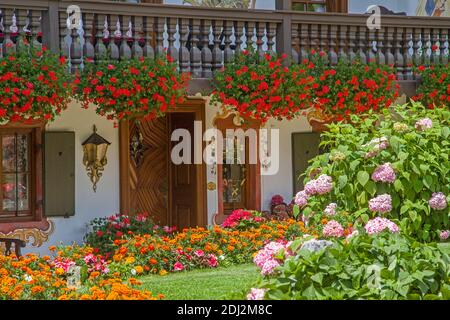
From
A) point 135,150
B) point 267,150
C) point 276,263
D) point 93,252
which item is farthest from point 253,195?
point 276,263

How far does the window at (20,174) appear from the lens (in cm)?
1366

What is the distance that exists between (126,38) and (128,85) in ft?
3.23

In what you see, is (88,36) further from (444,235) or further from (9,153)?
(444,235)

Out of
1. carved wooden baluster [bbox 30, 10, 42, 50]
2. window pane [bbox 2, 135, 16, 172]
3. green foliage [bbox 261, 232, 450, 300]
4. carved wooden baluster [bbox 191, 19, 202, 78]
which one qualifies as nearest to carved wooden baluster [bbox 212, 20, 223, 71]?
carved wooden baluster [bbox 191, 19, 202, 78]

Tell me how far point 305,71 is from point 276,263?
301 inches

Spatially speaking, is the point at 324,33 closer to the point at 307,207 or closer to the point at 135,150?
the point at 135,150

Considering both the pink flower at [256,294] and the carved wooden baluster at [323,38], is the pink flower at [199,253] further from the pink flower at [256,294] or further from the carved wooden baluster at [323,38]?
the pink flower at [256,294]

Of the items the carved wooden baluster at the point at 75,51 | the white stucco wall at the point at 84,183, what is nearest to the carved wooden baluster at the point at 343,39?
the white stucco wall at the point at 84,183

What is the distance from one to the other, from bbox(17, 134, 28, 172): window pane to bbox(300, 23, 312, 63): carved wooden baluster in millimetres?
4022

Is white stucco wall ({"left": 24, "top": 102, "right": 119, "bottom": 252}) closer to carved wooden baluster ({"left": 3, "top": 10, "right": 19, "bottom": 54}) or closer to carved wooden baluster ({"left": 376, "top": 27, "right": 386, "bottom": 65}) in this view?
carved wooden baluster ({"left": 3, "top": 10, "right": 19, "bottom": 54})

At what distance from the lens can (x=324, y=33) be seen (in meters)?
14.4

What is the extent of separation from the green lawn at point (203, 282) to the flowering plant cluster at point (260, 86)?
2.45 metres

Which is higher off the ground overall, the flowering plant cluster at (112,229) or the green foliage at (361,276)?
the green foliage at (361,276)

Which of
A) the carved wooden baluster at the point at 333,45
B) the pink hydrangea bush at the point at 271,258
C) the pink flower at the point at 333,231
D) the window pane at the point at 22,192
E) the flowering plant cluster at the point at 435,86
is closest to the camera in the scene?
the pink hydrangea bush at the point at 271,258
